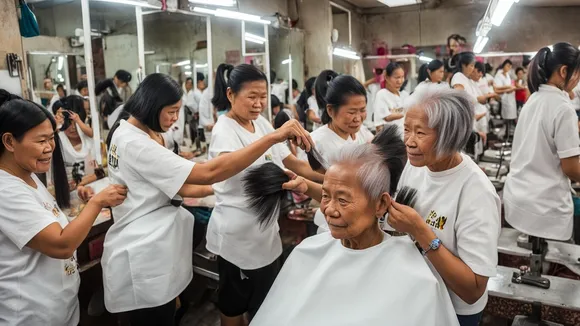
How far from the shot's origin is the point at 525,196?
262 centimetres

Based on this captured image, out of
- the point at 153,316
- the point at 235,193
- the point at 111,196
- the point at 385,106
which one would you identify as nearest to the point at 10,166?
the point at 111,196

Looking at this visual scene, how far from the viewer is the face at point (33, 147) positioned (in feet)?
5.31

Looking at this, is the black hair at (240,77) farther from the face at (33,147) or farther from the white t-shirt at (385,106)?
the white t-shirt at (385,106)

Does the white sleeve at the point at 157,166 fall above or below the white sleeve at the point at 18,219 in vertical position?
above

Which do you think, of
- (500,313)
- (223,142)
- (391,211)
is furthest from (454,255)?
(500,313)

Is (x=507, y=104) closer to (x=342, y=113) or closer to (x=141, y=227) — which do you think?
(x=342, y=113)

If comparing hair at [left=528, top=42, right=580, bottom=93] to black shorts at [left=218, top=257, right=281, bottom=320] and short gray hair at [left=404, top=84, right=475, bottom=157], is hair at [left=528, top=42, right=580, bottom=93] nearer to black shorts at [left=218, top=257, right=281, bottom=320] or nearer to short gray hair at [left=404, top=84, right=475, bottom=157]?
short gray hair at [left=404, top=84, right=475, bottom=157]

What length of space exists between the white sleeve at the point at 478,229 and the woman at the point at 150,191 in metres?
0.79

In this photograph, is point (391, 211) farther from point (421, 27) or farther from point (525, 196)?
point (421, 27)

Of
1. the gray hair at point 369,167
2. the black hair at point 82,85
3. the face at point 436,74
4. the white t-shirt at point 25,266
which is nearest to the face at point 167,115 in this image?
the white t-shirt at point 25,266

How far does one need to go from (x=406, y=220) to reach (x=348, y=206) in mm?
209

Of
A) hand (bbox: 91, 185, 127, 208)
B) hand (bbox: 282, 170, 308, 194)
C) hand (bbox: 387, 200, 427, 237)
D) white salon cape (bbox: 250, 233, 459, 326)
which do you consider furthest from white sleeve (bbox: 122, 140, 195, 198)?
hand (bbox: 387, 200, 427, 237)

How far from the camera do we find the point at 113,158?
1.91m

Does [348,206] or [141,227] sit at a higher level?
[348,206]
